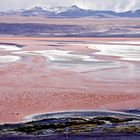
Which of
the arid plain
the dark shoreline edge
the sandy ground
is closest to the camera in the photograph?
the dark shoreline edge

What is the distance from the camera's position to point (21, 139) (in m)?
13.1

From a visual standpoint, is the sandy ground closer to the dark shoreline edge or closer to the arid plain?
the arid plain

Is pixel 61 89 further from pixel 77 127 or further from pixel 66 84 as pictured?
pixel 77 127

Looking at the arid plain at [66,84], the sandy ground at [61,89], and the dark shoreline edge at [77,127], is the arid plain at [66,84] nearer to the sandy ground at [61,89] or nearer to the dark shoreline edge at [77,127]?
the sandy ground at [61,89]

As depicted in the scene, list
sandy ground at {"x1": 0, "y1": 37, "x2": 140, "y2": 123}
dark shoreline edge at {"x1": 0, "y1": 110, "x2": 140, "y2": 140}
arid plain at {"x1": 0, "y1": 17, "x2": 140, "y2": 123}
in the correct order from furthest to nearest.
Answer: arid plain at {"x1": 0, "y1": 17, "x2": 140, "y2": 123}, sandy ground at {"x1": 0, "y1": 37, "x2": 140, "y2": 123}, dark shoreline edge at {"x1": 0, "y1": 110, "x2": 140, "y2": 140}

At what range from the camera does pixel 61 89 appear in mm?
24344

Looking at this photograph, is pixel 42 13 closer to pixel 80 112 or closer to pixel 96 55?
pixel 96 55

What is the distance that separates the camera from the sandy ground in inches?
791

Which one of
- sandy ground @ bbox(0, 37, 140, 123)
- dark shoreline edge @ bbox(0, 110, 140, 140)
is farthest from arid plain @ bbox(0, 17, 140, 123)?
dark shoreline edge @ bbox(0, 110, 140, 140)

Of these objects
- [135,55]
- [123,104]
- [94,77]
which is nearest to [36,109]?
[123,104]

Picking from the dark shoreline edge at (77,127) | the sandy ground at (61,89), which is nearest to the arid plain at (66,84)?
the sandy ground at (61,89)

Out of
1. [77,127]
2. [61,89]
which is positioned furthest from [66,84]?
[77,127]

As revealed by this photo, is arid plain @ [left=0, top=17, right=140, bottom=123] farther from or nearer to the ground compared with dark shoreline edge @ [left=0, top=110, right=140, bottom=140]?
nearer to the ground

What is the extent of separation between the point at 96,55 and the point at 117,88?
56.3ft
